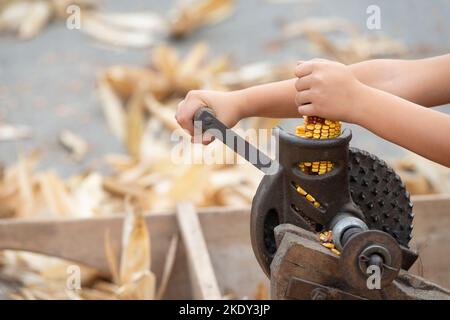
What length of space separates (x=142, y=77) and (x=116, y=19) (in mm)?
841

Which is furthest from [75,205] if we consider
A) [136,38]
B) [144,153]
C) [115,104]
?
[136,38]

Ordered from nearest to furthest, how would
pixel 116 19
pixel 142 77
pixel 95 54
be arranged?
pixel 142 77
pixel 95 54
pixel 116 19

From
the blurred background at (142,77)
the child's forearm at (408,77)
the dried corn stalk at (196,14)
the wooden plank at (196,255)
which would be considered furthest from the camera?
the dried corn stalk at (196,14)

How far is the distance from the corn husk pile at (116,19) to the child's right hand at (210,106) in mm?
2548

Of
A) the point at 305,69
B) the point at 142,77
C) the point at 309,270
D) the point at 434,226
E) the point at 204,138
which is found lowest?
the point at 434,226

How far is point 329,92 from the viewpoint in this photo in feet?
3.33

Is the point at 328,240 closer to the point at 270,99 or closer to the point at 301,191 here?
the point at 301,191

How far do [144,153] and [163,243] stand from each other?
78 centimetres

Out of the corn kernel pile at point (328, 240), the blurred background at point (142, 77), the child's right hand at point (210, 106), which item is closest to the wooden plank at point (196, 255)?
the blurred background at point (142, 77)

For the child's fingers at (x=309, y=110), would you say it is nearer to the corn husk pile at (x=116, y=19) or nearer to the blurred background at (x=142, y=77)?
the blurred background at (x=142, y=77)

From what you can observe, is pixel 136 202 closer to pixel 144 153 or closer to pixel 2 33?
pixel 144 153

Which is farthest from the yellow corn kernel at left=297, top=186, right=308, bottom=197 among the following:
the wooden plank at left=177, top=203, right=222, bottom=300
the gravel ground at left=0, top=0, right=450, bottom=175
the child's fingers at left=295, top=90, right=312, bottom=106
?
the gravel ground at left=0, top=0, right=450, bottom=175

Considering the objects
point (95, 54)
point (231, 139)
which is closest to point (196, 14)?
point (95, 54)

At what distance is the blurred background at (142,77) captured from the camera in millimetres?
A: 2391
